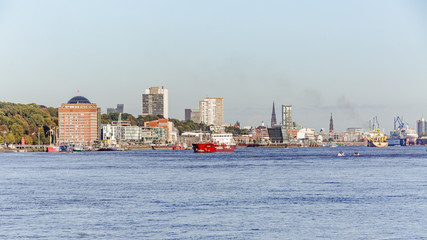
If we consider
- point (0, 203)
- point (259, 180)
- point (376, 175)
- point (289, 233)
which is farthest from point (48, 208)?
point (376, 175)

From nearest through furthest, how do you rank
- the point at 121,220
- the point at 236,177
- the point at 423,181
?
the point at 121,220 → the point at 423,181 → the point at 236,177

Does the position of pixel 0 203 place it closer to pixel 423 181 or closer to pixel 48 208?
pixel 48 208

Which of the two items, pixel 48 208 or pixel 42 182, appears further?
pixel 42 182

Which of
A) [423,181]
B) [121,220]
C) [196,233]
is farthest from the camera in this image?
[423,181]

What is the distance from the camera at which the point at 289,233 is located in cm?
3644

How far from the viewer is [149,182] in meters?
69.1

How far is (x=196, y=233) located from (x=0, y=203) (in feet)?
62.5

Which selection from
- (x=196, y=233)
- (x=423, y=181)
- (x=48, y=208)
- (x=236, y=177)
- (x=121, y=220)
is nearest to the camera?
(x=196, y=233)

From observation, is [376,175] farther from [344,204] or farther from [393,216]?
[393,216]

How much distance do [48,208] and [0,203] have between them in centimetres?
495

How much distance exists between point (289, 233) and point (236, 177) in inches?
1561

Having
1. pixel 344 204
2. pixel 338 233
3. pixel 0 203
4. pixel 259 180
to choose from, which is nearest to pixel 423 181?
pixel 259 180

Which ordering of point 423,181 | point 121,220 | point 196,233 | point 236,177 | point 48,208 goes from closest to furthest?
point 196,233, point 121,220, point 48,208, point 423,181, point 236,177

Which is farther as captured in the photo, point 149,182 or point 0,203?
point 149,182
